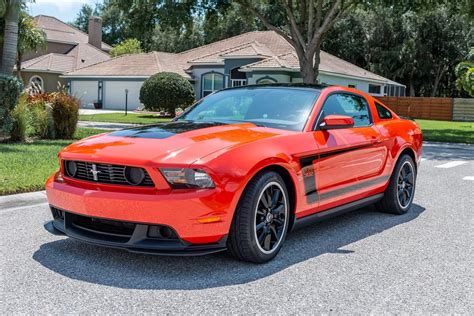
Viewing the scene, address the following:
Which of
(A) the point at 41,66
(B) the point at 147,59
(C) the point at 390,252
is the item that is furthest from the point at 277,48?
(C) the point at 390,252

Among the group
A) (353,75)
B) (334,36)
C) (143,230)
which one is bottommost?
(143,230)

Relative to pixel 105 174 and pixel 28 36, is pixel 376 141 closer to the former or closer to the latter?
pixel 105 174

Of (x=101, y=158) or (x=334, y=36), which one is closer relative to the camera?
(x=101, y=158)

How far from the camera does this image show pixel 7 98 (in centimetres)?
1285

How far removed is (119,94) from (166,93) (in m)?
12.0

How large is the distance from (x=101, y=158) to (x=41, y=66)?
43.5 metres

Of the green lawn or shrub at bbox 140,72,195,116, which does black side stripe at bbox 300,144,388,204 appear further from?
shrub at bbox 140,72,195,116

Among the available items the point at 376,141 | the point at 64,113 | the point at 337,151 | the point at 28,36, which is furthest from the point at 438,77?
the point at 337,151

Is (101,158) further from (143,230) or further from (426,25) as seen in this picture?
(426,25)

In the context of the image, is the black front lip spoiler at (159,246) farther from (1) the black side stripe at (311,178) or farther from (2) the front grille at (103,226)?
(1) the black side stripe at (311,178)

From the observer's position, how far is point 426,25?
160 feet

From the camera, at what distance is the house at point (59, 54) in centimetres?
4484

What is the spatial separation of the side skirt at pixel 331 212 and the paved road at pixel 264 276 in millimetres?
258

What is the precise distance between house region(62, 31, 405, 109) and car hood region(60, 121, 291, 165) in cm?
2736
